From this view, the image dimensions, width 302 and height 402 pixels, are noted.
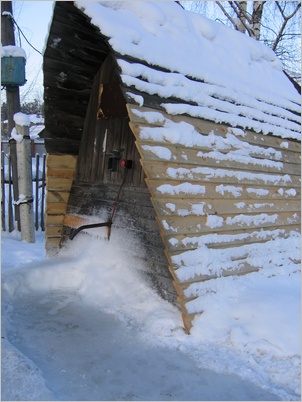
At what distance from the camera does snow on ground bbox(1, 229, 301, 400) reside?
2.62 meters

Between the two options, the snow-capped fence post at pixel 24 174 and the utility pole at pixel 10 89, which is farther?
the utility pole at pixel 10 89

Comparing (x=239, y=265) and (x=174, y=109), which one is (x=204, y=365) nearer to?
(x=239, y=265)

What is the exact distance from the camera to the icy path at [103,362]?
2.57 meters

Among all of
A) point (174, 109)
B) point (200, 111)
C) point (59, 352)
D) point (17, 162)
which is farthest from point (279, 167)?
point (17, 162)

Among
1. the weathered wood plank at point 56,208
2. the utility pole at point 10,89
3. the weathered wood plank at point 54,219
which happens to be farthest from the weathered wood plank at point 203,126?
the utility pole at point 10,89

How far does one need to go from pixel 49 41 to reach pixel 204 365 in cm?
356

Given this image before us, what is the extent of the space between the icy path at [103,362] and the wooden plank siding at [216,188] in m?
0.55

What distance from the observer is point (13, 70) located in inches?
281

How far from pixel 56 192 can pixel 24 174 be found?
1965mm

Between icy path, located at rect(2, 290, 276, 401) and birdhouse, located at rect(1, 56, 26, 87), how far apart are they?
16.5 ft

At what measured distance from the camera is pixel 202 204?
3766 millimetres

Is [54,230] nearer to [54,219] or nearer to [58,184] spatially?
[54,219]

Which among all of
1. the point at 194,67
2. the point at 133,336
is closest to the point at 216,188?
the point at 194,67

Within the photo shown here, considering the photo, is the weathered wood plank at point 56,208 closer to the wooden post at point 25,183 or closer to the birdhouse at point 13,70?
the wooden post at point 25,183
